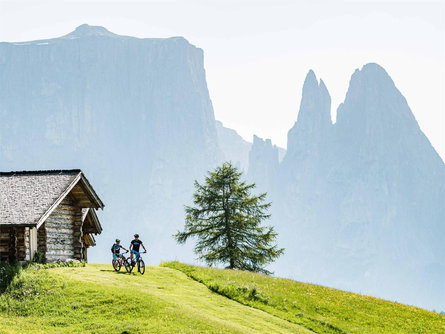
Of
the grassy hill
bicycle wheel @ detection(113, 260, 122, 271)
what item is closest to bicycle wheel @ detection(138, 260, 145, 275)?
the grassy hill

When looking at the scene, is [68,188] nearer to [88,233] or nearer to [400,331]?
[88,233]

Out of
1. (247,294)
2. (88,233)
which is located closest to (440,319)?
(247,294)

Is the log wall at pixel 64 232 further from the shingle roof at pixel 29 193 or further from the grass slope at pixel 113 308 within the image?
the grass slope at pixel 113 308

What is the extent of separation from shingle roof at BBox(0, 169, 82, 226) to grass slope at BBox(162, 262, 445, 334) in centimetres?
958

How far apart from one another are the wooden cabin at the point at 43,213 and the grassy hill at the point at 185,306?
5.50 feet

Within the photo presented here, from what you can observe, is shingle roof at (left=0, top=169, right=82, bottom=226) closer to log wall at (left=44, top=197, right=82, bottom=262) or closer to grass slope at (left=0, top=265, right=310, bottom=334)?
log wall at (left=44, top=197, right=82, bottom=262)

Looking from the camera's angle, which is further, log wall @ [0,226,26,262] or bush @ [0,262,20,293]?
log wall @ [0,226,26,262]

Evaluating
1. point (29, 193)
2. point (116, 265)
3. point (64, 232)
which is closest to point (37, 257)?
point (64, 232)

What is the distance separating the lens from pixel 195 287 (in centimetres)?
3034

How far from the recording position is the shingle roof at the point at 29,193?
28.0 m

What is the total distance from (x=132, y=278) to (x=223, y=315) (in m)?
6.90

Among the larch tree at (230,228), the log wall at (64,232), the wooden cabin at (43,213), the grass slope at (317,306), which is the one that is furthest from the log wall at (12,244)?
the larch tree at (230,228)

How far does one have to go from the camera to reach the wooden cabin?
92.0ft

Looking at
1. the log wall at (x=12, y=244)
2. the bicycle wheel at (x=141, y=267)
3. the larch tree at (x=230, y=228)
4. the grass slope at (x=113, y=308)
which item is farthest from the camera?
the larch tree at (x=230, y=228)
